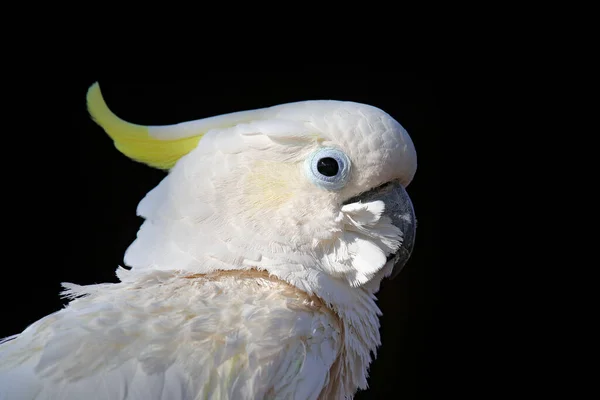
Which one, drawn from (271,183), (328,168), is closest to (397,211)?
(328,168)

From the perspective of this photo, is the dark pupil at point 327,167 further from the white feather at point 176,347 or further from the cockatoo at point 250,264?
the white feather at point 176,347

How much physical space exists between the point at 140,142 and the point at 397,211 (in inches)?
27.6

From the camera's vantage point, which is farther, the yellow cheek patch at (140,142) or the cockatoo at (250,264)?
the yellow cheek patch at (140,142)

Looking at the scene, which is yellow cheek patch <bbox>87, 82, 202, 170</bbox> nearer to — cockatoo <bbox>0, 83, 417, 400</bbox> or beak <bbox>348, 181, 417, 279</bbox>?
cockatoo <bbox>0, 83, 417, 400</bbox>

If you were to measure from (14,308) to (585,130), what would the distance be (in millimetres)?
3193

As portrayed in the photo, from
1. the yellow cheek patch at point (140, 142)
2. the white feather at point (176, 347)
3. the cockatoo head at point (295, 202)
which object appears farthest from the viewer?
the yellow cheek patch at point (140, 142)

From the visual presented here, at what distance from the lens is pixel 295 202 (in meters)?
Answer: 1.36

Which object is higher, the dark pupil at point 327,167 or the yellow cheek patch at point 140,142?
the yellow cheek patch at point 140,142

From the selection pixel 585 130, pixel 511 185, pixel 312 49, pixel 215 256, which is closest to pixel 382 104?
pixel 312 49

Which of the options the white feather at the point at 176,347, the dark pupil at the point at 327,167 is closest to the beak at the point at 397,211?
the dark pupil at the point at 327,167

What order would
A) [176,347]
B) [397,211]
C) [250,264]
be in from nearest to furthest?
[176,347] → [250,264] → [397,211]

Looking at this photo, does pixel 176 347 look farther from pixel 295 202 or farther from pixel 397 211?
pixel 397 211

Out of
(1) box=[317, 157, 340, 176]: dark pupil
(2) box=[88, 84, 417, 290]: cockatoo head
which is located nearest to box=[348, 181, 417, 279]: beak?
(2) box=[88, 84, 417, 290]: cockatoo head

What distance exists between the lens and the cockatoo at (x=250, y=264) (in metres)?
1.11
